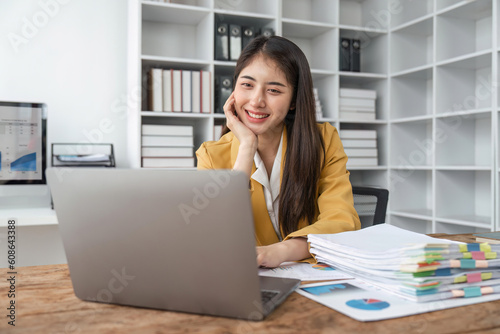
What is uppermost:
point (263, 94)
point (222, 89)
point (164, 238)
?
point (222, 89)

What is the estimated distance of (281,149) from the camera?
1.54m

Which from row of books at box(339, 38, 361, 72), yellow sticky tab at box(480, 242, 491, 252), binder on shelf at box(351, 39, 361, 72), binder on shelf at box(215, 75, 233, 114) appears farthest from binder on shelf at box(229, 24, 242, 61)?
yellow sticky tab at box(480, 242, 491, 252)

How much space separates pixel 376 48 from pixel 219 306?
126 inches

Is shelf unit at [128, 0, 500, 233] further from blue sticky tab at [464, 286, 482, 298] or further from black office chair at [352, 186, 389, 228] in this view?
blue sticky tab at [464, 286, 482, 298]

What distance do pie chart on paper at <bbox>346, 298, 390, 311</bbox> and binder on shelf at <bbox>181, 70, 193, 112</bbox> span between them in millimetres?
2200

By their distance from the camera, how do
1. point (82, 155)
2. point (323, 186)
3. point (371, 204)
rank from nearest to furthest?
point (323, 186)
point (371, 204)
point (82, 155)

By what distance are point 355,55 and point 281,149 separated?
6.74 ft

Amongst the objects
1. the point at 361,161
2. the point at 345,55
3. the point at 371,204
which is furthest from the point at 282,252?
the point at 345,55

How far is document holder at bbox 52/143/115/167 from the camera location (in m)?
2.51

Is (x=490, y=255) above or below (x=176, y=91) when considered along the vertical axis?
below

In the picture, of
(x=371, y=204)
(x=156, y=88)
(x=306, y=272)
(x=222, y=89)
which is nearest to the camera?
(x=306, y=272)

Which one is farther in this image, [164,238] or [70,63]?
[70,63]

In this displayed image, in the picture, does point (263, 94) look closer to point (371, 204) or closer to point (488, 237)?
point (371, 204)

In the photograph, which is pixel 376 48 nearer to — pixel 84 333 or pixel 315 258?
pixel 315 258
